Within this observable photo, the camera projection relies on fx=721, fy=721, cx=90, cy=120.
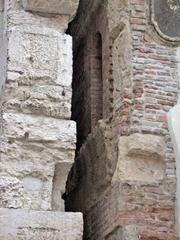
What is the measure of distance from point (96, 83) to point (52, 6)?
2.51 metres

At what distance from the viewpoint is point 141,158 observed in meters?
7.52

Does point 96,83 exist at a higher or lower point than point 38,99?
higher

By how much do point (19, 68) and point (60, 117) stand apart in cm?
59

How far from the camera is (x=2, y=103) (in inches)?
257

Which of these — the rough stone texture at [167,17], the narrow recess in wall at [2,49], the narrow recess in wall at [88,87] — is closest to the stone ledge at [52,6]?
the narrow recess in wall at [2,49]

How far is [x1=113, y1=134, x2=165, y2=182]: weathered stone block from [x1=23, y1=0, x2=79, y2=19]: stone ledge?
1491 millimetres

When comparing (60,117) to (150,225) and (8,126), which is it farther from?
(150,225)

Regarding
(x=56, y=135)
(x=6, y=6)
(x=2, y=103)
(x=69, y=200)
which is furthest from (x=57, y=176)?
(x=69, y=200)

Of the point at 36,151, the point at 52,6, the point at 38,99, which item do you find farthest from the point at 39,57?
the point at 36,151

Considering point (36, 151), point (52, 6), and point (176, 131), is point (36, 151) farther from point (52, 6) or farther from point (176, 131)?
point (176, 131)

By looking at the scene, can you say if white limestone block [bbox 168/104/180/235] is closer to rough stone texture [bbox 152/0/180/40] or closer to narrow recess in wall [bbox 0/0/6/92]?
rough stone texture [bbox 152/0/180/40]

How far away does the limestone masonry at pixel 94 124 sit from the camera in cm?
632

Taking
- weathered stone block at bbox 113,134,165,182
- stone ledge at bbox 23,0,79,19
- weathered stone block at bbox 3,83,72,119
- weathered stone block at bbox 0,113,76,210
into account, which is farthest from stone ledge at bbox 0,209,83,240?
stone ledge at bbox 23,0,79,19

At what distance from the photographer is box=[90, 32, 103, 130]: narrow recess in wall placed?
9109 millimetres
